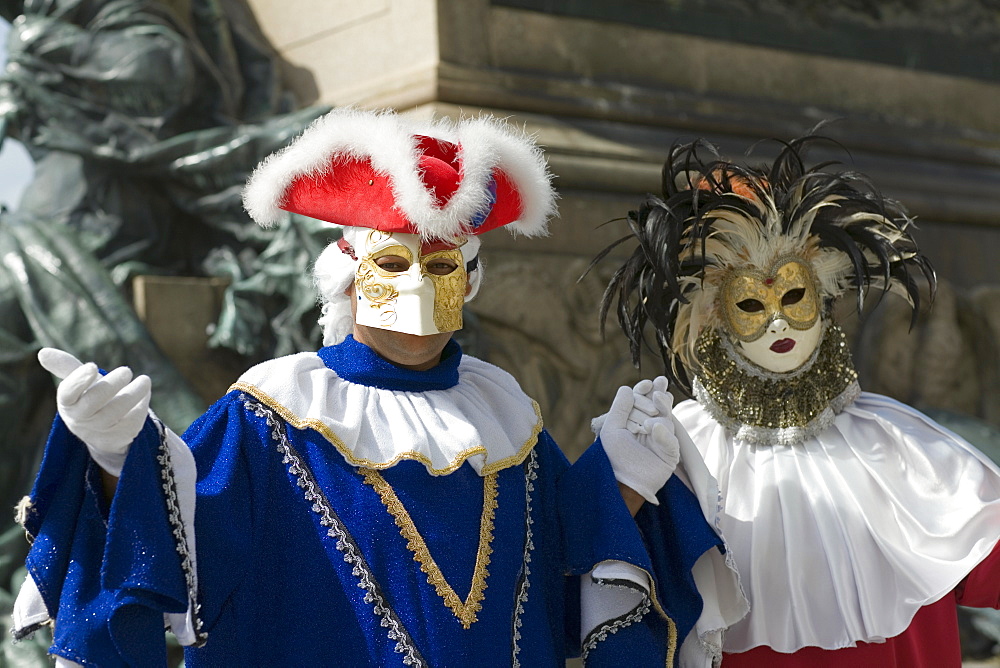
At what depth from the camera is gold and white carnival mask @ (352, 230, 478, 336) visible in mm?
3596

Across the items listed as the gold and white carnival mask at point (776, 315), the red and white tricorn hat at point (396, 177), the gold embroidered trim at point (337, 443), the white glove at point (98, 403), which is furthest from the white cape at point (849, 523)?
the white glove at point (98, 403)

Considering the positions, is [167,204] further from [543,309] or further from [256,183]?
Result: [256,183]

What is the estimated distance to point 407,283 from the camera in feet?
11.8

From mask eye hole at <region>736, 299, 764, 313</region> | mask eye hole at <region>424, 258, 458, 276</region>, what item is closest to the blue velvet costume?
mask eye hole at <region>424, 258, 458, 276</region>

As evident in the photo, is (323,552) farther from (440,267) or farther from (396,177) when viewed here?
(396,177)

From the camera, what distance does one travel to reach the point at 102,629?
3076mm

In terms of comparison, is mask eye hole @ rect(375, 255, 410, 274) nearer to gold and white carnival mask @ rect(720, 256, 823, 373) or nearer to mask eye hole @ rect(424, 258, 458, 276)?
mask eye hole @ rect(424, 258, 458, 276)

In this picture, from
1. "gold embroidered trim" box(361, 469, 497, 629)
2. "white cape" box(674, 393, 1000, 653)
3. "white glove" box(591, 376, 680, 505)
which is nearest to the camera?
"gold embroidered trim" box(361, 469, 497, 629)

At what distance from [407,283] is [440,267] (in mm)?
108

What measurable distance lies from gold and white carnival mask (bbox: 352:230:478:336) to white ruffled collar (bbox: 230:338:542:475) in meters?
0.13

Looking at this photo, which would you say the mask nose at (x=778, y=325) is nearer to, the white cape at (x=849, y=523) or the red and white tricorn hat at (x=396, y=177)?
the white cape at (x=849, y=523)

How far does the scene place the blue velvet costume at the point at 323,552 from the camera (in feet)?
10.2

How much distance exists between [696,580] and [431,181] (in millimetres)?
1232

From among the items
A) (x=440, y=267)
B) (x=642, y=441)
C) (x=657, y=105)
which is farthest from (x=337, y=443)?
(x=657, y=105)
